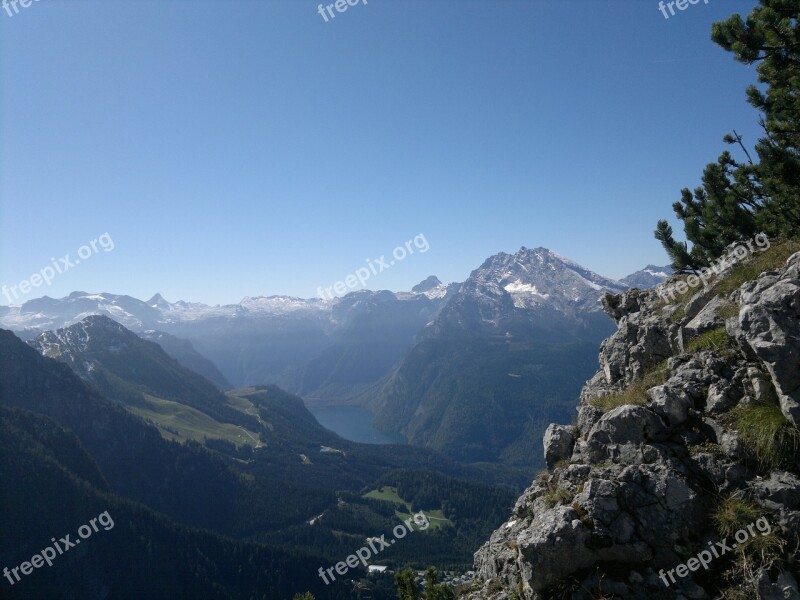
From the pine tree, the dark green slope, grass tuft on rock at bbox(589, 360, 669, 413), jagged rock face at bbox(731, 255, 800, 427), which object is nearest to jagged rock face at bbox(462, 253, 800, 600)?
jagged rock face at bbox(731, 255, 800, 427)

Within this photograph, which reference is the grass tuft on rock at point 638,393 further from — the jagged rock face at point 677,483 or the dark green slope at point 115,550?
the dark green slope at point 115,550

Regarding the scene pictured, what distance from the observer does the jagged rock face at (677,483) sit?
10.7 metres

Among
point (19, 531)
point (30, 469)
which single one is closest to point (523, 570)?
point (19, 531)

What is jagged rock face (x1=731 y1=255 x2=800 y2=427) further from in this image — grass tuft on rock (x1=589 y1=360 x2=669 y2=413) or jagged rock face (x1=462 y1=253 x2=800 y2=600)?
grass tuft on rock (x1=589 y1=360 x2=669 y2=413)

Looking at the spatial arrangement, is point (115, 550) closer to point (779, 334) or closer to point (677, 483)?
point (677, 483)

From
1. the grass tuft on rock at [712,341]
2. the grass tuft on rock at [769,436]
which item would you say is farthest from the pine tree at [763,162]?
the grass tuft on rock at [769,436]

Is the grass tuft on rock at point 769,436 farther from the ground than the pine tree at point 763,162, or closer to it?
closer to it

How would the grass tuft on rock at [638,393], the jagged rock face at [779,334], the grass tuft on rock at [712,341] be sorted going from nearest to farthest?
the jagged rock face at [779,334] → the grass tuft on rock at [712,341] → the grass tuft on rock at [638,393]

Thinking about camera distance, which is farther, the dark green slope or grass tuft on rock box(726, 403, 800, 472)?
the dark green slope

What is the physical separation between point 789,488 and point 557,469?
631 centimetres

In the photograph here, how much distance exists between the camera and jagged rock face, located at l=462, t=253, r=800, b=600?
10.7 m

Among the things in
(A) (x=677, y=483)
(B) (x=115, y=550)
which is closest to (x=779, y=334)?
(A) (x=677, y=483)

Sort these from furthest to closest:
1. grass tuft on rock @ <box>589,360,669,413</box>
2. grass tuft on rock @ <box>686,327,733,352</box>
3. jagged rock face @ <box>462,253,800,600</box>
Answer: grass tuft on rock @ <box>589,360,669,413</box> < grass tuft on rock @ <box>686,327,733,352</box> < jagged rock face @ <box>462,253,800,600</box>

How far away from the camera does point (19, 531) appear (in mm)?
154500
